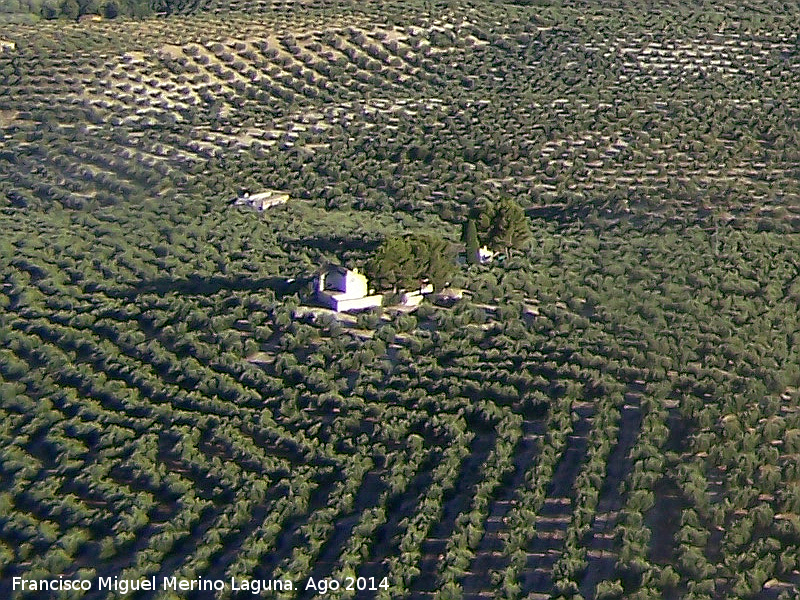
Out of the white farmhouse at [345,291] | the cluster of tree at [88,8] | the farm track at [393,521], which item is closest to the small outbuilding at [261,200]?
the white farmhouse at [345,291]

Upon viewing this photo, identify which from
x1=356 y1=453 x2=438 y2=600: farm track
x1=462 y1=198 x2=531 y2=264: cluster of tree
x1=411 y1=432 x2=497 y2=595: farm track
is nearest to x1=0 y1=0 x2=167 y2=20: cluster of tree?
x1=462 y1=198 x2=531 y2=264: cluster of tree

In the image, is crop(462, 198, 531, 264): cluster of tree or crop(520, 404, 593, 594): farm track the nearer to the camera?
crop(520, 404, 593, 594): farm track

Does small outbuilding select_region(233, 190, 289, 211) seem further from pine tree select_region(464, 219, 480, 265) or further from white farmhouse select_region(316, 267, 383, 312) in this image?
white farmhouse select_region(316, 267, 383, 312)

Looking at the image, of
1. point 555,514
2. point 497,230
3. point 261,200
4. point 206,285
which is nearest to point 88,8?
point 261,200

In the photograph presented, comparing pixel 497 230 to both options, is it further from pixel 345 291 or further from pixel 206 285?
pixel 206 285

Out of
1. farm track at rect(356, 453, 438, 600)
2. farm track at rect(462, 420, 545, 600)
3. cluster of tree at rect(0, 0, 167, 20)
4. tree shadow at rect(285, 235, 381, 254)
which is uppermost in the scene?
farm track at rect(462, 420, 545, 600)

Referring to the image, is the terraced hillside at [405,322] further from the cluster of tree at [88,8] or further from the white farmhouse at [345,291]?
the cluster of tree at [88,8]

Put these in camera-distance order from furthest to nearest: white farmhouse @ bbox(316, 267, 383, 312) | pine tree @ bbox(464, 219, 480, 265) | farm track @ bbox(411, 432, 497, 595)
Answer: pine tree @ bbox(464, 219, 480, 265)
white farmhouse @ bbox(316, 267, 383, 312)
farm track @ bbox(411, 432, 497, 595)
